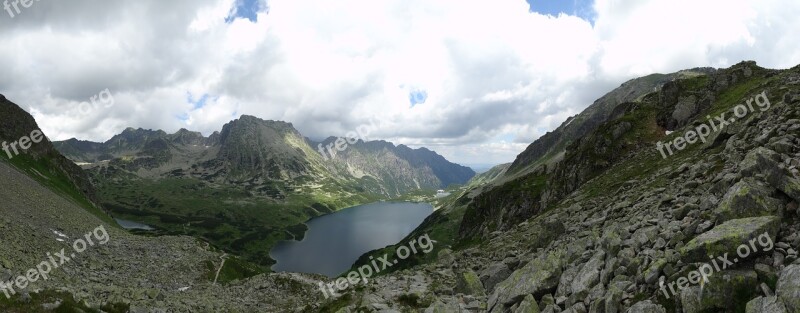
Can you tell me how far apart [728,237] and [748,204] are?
3.08 meters

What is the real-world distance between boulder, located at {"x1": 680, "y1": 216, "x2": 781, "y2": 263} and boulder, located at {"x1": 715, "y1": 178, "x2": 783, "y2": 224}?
3.21 feet

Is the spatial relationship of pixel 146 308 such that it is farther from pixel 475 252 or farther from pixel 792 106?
pixel 792 106

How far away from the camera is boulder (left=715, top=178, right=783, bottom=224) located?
→ 577 inches

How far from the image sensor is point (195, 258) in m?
80.4

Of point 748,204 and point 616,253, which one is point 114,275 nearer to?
point 616,253

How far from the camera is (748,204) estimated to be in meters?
15.0

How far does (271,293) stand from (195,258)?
3160 cm

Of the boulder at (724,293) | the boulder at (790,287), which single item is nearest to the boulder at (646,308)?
the boulder at (724,293)

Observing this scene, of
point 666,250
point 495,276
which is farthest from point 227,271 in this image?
point 666,250

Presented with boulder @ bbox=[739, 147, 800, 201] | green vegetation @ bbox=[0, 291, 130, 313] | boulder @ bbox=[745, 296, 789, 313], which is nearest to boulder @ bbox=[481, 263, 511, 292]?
boulder @ bbox=[739, 147, 800, 201]

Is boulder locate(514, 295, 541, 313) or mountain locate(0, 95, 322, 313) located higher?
mountain locate(0, 95, 322, 313)

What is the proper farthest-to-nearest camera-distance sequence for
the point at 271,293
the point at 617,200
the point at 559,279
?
the point at 271,293, the point at 617,200, the point at 559,279

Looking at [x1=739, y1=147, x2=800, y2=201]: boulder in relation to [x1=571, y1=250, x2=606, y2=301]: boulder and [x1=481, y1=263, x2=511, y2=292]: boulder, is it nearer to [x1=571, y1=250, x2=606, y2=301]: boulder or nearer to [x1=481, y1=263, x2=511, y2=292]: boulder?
[x1=571, y1=250, x2=606, y2=301]: boulder

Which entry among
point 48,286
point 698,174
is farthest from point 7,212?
point 698,174
